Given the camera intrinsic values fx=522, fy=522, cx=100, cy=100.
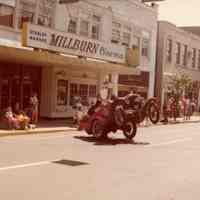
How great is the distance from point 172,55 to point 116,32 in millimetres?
11657

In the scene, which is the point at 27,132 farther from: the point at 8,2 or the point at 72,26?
the point at 72,26

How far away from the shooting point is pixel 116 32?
33.9 meters

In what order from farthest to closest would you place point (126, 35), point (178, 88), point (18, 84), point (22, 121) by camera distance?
point (178, 88)
point (126, 35)
point (18, 84)
point (22, 121)

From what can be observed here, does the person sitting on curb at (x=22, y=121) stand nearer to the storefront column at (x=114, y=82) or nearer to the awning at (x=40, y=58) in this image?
the awning at (x=40, y=58)

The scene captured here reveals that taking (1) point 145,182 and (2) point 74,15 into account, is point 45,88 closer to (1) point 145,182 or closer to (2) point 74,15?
(2) point 74,15

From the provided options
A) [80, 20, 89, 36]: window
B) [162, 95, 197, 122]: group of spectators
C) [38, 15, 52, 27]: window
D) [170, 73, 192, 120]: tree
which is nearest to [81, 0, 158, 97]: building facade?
[80, 20, 89, 36]: window

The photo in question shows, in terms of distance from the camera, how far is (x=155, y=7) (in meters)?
39.5

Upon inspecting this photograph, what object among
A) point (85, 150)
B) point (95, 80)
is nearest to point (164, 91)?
point (95, 80)

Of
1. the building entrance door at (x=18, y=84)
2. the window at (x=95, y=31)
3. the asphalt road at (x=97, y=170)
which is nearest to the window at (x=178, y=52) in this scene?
the window at (x=95, y=31)

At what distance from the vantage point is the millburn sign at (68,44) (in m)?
22.0

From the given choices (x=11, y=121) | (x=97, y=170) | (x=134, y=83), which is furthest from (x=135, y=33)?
(x=97, y=170)

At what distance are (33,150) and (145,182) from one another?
5.12 m

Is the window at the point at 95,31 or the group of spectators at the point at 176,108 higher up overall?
the window at the point at 95,31

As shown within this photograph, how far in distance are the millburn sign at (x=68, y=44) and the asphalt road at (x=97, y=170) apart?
577 cm
